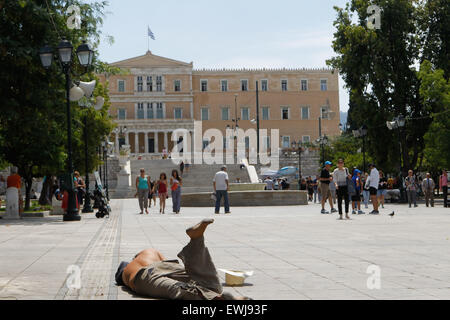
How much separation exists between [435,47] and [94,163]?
859 inches

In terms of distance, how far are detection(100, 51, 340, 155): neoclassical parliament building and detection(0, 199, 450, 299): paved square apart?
83.5 meters

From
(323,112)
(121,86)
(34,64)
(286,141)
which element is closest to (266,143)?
(286,141)

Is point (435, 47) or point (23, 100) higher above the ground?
point (435, 47)

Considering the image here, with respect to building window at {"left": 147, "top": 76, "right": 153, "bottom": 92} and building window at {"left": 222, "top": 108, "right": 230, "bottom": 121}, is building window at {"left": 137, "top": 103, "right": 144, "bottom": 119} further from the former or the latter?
building window at {"left": 222, "top": 108, "right": 230, "bottom": 121}

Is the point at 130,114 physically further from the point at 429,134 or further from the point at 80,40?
the point at 80,40

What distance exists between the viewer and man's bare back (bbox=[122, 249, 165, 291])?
20.1ft

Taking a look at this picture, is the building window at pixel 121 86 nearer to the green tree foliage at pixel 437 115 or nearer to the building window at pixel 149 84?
the building window at pixel 149 84

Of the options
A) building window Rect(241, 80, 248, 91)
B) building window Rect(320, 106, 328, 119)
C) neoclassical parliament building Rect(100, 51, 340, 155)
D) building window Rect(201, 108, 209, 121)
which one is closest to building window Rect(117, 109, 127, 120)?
neoclassical parliament building Rect(100, 51, 340, 155)

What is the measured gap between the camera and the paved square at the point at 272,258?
245 inches

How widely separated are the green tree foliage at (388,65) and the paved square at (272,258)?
25.9 metres

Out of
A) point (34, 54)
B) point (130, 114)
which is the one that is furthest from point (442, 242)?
point (130, 114)

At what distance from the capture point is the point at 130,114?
9956 centimetres

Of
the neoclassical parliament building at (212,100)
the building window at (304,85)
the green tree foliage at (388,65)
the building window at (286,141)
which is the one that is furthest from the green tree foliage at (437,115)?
the building window at (304,85)
